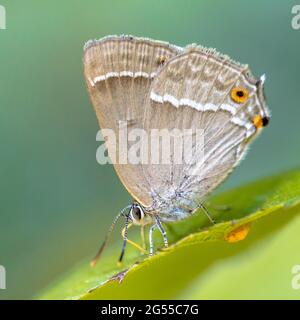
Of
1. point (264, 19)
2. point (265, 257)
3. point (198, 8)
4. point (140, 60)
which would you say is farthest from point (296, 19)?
point (265, 257)

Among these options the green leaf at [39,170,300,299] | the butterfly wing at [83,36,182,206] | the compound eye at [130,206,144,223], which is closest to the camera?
the green leaf at [39,170,300,299]

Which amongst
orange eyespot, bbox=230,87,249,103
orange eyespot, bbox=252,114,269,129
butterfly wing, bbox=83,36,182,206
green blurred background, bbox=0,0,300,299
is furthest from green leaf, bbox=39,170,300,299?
green blurred background, bbox=0,0,300,299

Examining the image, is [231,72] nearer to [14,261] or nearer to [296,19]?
[296,19]

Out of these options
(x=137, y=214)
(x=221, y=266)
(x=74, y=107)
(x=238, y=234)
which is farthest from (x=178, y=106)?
(x=74, y=107)

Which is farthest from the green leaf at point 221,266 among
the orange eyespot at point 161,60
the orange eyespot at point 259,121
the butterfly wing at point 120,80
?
the orange eyespot at point 161,60

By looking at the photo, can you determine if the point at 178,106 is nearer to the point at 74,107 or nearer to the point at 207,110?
the point at 207,110

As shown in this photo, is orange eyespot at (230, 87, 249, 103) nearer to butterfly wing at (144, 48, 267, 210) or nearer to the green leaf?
butterfly wing at (144, 48, 267, 210)
